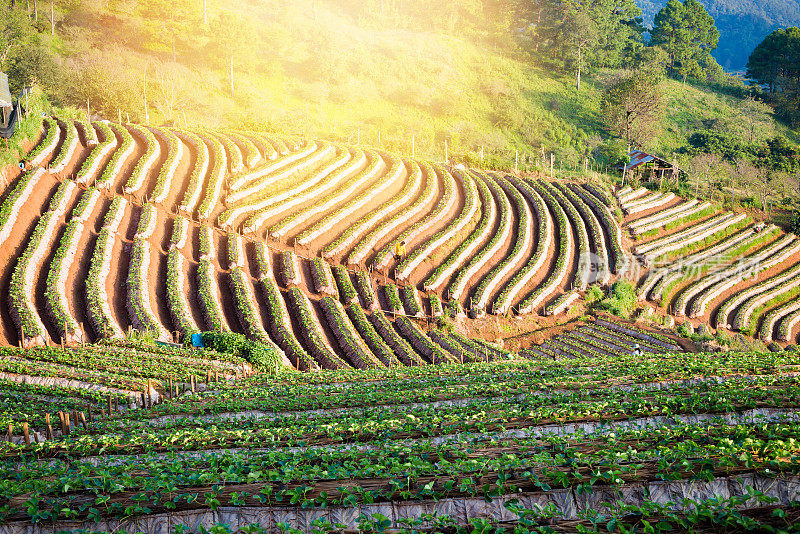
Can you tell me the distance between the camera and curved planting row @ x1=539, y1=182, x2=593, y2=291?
45594 millimetres

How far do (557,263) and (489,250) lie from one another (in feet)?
18.9

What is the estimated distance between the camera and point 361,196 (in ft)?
156

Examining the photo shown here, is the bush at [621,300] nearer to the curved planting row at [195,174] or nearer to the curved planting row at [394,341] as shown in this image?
the curved planting row at [394,341]

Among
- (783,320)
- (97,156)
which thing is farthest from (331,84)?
(783,320)

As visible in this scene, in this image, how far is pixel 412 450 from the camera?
34.1 ft

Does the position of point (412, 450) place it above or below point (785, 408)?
below

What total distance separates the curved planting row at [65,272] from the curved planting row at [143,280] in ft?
9.10

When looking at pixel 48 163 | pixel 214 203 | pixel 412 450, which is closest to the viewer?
pixel 412 450

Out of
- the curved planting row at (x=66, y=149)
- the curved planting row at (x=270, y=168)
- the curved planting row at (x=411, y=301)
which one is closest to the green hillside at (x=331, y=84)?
the curved planting row at (x=270, y=168)

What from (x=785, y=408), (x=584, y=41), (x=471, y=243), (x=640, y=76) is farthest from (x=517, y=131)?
(x=785, y=408)

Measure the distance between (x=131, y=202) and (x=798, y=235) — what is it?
61.6m

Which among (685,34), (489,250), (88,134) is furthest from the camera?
(685,34)

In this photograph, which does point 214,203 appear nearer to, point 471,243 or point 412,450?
point 471,243

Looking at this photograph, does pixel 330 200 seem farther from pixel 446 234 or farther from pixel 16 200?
pixel 16 200
